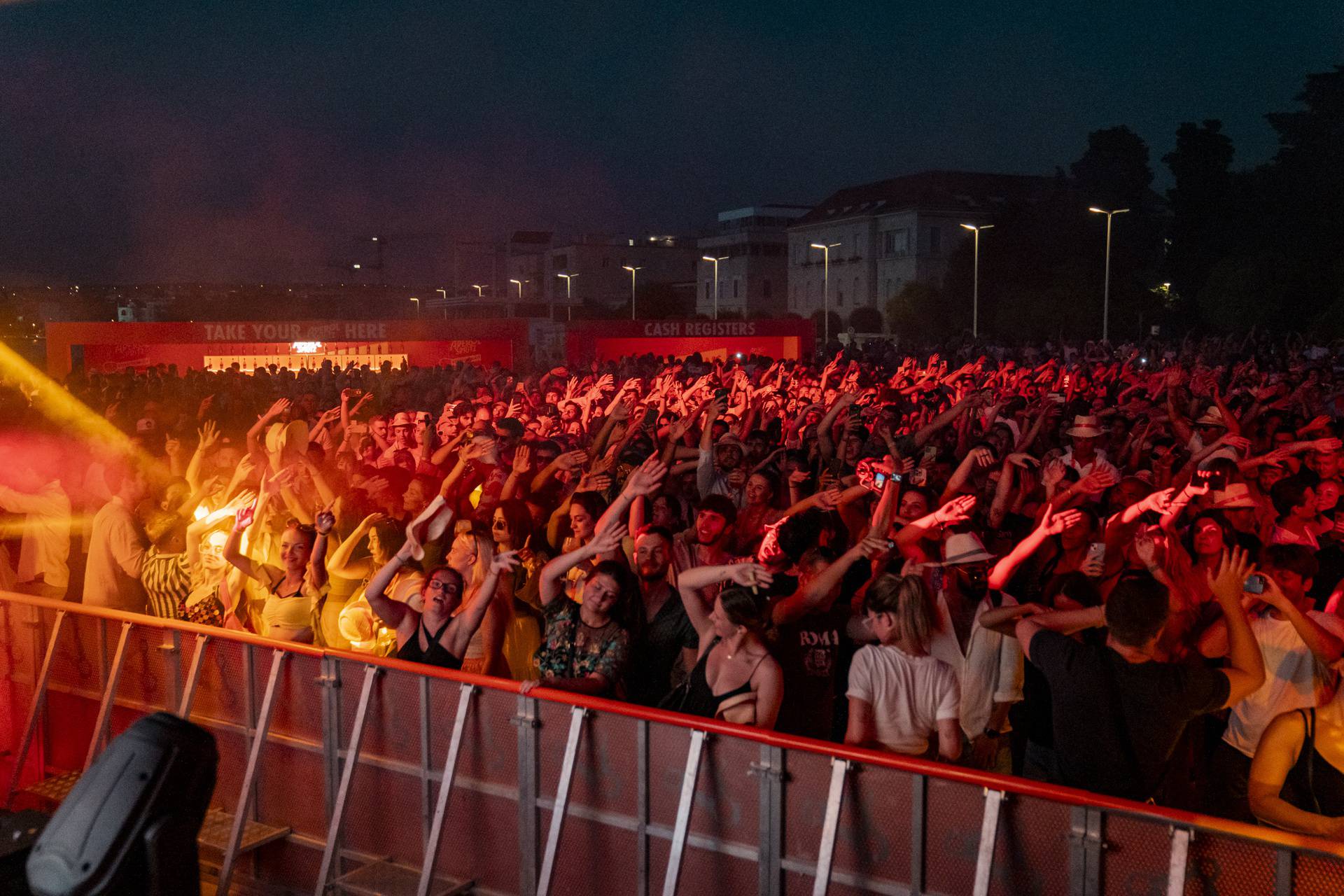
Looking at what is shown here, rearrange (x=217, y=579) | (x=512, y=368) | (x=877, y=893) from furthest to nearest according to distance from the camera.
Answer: (x=512, y=368) < (x=217, y=579) < (x=877, y=893)

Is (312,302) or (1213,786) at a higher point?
(312,302)

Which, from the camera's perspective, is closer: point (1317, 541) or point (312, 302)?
point (1317, 541)

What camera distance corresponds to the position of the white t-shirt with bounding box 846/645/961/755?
4449 millimetres

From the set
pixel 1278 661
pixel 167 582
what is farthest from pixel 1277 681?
pixel 167 582

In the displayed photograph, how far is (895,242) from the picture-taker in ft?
290

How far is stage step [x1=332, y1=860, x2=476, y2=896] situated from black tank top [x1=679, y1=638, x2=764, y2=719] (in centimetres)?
124

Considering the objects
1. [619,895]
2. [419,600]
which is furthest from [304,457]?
[619,895]

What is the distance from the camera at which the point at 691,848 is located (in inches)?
173

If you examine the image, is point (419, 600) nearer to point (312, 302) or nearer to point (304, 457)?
point (304, 457)

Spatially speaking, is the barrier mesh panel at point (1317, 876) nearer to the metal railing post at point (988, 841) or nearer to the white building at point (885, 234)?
the metal railing post at point (988, 841)

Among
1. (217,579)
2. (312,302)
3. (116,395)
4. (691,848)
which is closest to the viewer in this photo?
(691,848)

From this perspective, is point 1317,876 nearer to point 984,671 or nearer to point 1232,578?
point 1232,578

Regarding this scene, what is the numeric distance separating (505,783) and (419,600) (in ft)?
4.33

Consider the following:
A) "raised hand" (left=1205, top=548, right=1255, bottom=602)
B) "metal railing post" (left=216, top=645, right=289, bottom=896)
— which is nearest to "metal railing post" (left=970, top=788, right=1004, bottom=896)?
"raised hand" (left=1205, top=548, right=1255, bottom=602)
